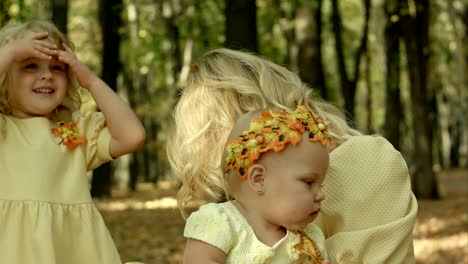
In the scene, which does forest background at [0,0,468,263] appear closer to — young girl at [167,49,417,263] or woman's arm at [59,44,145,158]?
woman's arm at [59,44,145,158]

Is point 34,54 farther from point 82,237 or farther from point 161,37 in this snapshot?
point 161,37

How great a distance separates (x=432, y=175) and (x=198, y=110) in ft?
54.1

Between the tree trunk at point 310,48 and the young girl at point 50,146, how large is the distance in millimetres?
11438

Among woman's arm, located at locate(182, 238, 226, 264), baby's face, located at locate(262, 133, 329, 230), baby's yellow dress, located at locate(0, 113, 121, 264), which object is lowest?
baby's yellow dress, located at locate(0, 113, 121, 264)

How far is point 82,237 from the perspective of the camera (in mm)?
3721

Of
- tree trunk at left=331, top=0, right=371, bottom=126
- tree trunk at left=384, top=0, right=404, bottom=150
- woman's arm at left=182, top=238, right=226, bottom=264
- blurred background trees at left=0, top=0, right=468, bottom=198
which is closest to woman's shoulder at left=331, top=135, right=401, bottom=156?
woman's arm at left=182, top=238, right=226, bottom=264

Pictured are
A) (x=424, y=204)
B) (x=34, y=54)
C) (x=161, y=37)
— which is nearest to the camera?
(x=34, y=54)

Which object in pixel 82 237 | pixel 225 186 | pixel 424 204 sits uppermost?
pixel 225 186

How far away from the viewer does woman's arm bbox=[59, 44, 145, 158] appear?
390 cm

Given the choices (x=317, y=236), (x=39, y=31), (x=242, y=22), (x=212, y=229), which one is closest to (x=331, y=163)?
(x=317, y=236)

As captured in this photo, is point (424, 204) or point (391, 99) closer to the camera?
point (424, 204)

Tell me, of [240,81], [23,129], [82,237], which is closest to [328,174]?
[240,81]

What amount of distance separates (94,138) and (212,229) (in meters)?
1.48

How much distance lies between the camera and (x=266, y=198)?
2656 mm
